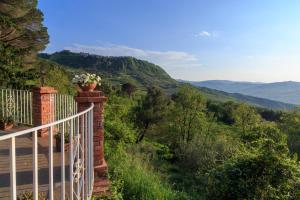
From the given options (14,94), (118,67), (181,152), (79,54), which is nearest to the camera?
(14,94)

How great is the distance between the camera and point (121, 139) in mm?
10938

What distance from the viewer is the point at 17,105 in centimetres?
970

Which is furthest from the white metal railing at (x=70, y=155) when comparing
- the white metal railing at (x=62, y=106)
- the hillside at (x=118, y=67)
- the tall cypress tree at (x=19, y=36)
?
the hillside at (x=118, y=67)

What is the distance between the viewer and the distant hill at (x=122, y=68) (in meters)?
109

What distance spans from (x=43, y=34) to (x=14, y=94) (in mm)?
18915

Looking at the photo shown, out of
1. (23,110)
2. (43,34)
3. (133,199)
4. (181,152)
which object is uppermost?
(43,34)

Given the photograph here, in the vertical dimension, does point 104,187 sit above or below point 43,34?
below

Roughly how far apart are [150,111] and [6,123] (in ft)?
93.8

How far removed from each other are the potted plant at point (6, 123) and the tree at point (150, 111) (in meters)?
27.3

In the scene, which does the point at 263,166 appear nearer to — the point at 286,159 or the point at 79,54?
the point at 286,159

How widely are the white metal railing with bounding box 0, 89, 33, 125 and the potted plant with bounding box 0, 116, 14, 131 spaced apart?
447mm

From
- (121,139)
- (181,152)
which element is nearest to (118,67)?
(181,152)

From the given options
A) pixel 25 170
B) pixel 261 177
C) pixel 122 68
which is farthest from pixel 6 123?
pixel 122 68

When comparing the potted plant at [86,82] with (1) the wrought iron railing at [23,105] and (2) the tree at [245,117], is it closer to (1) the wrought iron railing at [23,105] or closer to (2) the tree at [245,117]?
(1) the wrought iron railing at [23,105]
